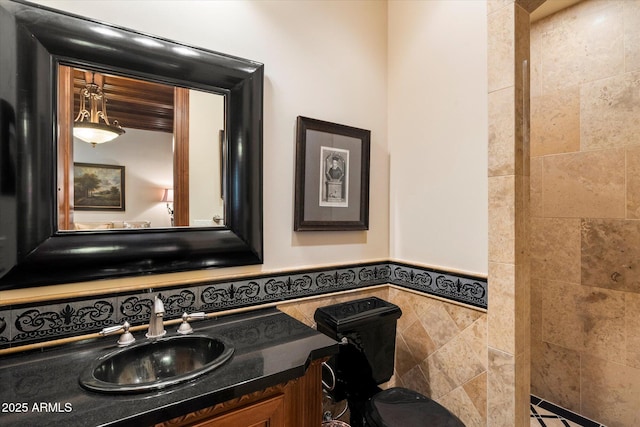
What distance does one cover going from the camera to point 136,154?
1201 mm

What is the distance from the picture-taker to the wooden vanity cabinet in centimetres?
83

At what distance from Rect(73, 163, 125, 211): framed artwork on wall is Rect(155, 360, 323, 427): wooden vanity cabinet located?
0.77 m

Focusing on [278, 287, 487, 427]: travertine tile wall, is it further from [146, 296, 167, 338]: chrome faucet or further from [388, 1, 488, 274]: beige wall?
[146, 296, 167, 338]: chrome faucet

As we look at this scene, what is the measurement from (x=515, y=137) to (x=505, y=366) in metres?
0.95

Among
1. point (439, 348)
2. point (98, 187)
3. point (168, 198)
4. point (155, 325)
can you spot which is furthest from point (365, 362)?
point (98, 187)

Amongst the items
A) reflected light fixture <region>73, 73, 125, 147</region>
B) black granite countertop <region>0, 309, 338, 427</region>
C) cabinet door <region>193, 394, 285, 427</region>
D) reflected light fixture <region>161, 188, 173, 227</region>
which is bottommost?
cabinet door <region>193, 394, 285, 427</region>

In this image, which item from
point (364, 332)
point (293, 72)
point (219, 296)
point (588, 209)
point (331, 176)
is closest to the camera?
point (219, 296)

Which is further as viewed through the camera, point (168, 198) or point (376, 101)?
point (376, 101)

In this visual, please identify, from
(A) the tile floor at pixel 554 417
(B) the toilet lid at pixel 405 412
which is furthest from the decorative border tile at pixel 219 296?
(A) the tile floor at pixel 554 417

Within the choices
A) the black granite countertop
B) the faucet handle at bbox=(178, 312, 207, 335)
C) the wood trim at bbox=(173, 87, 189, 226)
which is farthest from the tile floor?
the wood trim at bbox=(173, 87, 189, 226)

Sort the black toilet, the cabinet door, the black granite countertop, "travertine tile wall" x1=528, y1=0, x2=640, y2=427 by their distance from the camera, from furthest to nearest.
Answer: "travertine tile wall" x1=528, y1=0, x2=640, y2=427 → the black toilet → the cabinet door → the black granite countertop

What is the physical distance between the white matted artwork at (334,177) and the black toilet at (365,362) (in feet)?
1.80

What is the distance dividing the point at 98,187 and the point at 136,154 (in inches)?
7.0

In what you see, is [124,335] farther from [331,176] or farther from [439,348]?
[439,348]
